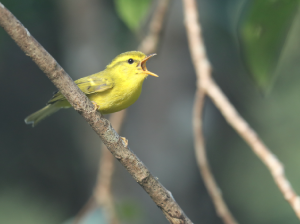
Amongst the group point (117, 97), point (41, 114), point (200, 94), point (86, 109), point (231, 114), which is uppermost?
point (41, 114)

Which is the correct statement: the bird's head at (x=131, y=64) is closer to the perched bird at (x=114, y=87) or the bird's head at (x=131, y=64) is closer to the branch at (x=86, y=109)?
the perched bird at (x=114, y=87)

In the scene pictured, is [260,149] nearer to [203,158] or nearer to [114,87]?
[203,158]

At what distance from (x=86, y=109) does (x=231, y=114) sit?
950 mm

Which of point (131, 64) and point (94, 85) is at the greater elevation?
point (131, 64)

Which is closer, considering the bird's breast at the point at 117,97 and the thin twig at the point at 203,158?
the bird's breast at the point at 117,97

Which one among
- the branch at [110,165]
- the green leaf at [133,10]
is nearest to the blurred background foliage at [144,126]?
the green leaf at [133,10]

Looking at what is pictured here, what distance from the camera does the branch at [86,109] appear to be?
1.05m

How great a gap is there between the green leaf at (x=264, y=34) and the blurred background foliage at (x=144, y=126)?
59cm

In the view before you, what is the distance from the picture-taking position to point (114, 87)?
2.21 m

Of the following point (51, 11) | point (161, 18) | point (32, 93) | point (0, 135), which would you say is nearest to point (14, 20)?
point (161, 18)

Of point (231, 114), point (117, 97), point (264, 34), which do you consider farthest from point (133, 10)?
point (231, 114)

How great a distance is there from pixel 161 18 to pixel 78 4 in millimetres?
2992

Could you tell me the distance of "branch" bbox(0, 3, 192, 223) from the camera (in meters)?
1.05

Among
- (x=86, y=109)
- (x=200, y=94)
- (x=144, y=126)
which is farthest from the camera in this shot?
(x=144, y=126)
